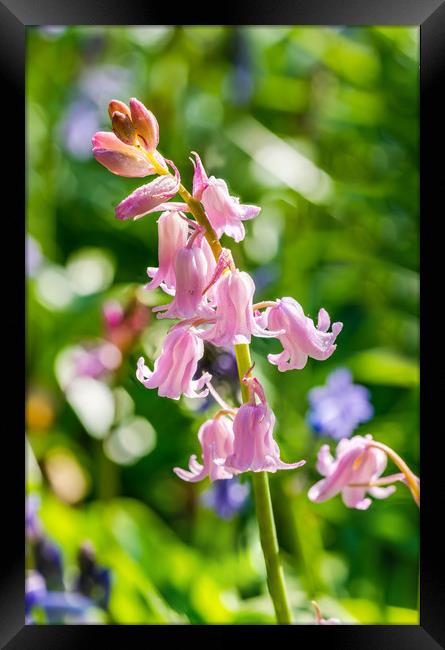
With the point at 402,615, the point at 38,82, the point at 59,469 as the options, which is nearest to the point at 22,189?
the point at 38,82

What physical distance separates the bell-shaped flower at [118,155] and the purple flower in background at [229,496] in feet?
3.04

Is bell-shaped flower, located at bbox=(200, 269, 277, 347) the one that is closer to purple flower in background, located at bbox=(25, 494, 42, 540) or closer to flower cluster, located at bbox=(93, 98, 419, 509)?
flower cluster, located at bbox=(93, 98, 419, 509)

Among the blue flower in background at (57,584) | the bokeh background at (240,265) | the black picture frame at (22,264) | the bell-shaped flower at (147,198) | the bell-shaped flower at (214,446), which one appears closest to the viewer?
the bell-shaped flower at (147,198)

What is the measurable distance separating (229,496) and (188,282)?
3.01ft

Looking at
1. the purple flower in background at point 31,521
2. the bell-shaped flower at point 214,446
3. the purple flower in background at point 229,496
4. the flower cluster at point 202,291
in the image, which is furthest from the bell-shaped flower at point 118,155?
the purple flower in background at point 229,496

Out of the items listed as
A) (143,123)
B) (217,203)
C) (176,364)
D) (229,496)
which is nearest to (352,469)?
(176,364)

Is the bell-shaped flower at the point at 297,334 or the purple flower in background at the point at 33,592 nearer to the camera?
the bell-shaped flower at the point at 297,334

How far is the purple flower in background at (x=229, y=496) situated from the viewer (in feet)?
5.55

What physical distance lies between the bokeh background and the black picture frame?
0.25m

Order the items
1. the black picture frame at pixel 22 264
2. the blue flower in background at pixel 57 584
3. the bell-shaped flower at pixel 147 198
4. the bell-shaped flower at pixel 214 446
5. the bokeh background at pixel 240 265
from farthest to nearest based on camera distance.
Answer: the bokeh background at pixel 240 265, the blue flower in background at pixel 57 584, the black picture frame at pixel 22 264, the bell-shaped flower at pixel 214 446, the bell-shaped flower at pixel 147 198

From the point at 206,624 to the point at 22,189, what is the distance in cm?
74

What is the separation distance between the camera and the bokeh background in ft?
5.54

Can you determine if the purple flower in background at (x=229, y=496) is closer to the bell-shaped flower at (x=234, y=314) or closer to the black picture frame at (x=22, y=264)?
the black picture frame at (x=22, y=264)

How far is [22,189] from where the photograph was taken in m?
1.30
